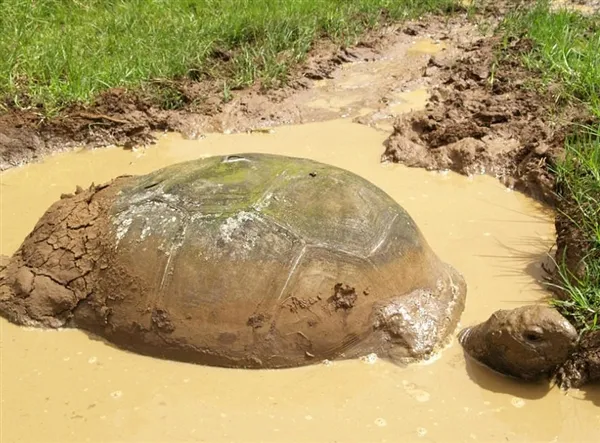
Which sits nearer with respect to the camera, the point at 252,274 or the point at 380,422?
the point at 380,422

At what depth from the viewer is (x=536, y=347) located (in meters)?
3.24

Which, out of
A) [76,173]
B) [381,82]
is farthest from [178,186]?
[381,82]

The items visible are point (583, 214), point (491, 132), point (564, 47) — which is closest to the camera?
point (583, 214)

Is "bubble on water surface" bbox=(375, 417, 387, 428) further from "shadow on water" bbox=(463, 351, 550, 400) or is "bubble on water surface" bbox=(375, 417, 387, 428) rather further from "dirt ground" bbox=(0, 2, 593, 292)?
"dirt ground" bbox=(0, 2, 593, 292)

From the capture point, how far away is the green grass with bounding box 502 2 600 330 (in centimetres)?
374

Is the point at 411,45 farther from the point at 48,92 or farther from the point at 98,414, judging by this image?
the point at 98,414

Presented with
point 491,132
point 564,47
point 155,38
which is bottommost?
point 155,38

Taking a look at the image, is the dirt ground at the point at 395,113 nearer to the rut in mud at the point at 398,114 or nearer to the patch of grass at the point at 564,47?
the rut in mud at the point at 398,114

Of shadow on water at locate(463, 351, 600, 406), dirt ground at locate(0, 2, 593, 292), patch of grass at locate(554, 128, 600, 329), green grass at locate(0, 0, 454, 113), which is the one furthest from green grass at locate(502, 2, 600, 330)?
green grass at locate(0, 0, 454, 113)

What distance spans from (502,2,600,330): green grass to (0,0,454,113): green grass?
5.04 ft

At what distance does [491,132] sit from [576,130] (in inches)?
25.9

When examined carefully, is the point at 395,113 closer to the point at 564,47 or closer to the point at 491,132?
the point at 491,132

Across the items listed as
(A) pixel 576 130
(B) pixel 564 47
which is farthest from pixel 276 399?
(B) pixel 564 47

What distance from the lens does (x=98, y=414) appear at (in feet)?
11.0
